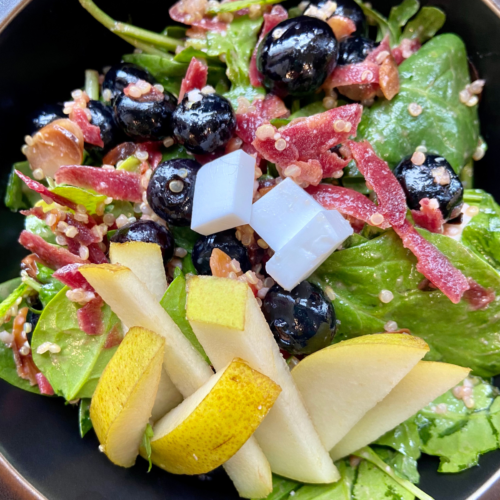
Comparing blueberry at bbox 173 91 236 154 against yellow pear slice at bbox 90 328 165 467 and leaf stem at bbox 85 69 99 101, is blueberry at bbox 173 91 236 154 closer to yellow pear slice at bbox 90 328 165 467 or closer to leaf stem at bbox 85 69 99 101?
leaf stem at bbox 85 69 99 101

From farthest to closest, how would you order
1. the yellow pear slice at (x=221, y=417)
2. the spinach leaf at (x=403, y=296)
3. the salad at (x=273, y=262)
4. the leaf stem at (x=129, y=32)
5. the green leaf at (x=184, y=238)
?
the leaf stem at (x=129, y=32), the green leaf at (x=184, y=238), the spinach leaf at (x=403, y=296), the salad at (x=273, y=262), the yellow pear slice at (x=221, y=417)

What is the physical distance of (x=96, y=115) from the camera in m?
1.52

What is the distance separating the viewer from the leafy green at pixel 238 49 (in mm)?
1520

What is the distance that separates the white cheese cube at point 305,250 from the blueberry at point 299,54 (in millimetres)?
451

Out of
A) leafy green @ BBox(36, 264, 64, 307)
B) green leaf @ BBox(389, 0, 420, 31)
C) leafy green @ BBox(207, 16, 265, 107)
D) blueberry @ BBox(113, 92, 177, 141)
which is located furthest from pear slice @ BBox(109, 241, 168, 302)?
green leaf @ BBox(389, 0, 420, 31)

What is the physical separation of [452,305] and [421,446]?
443mm

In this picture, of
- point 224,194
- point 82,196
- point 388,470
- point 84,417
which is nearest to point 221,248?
point 224,194

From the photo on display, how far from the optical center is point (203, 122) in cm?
132

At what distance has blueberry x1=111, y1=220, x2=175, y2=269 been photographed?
4.38 ft

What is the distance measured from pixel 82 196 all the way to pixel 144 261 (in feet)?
1.03

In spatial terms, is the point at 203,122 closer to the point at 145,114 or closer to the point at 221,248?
the point at 145,114

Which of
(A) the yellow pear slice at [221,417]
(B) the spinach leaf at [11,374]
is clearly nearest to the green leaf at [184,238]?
(A) the yellow pear slice at [221,417]

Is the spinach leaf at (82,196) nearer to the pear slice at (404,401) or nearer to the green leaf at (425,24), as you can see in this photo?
the pear slice at (404,401)

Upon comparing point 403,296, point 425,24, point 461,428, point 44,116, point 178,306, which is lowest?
point 461,428
